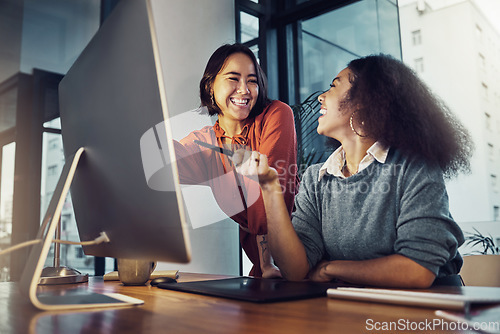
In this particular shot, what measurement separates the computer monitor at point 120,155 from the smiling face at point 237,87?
44.1 inches

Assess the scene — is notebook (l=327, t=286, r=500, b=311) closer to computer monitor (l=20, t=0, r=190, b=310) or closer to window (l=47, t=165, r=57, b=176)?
computer monitor (l=20, t=0, r=190, b=310)

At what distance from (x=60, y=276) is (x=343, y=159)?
3.02ft

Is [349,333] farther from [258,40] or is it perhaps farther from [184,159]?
[258,40]

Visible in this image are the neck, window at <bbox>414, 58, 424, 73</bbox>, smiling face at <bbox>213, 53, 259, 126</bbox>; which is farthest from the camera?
window at <bbox>414, 58, 424, 73</bbox>

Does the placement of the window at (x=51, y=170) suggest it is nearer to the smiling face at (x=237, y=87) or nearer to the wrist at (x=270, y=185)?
the smiling face at (x=237, y=87)

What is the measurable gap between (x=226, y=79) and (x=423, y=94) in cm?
96

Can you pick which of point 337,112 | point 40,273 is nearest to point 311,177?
point 337,112

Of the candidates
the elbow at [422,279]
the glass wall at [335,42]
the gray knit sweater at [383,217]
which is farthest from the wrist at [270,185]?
the glass wall at [335,42]

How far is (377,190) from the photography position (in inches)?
46.0

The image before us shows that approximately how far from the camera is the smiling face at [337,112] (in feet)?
4.49

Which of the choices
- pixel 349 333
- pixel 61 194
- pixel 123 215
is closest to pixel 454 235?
pixel 349 333

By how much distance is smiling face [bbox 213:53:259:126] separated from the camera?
1947 millimetres

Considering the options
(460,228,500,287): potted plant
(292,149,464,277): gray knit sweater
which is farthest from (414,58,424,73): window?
(292,149,464,277): gray knit sweater

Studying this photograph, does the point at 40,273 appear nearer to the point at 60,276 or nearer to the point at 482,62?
the point at 60,276
